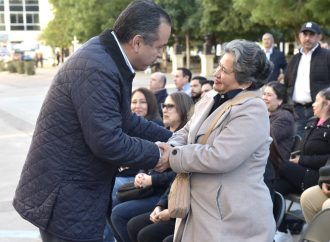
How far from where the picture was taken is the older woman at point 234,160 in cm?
255

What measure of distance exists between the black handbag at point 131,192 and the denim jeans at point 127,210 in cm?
4

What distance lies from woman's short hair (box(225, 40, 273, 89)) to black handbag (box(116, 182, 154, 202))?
1.76 meters

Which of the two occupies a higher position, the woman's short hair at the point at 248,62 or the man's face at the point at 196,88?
the woman's short hair at the point at 248,62

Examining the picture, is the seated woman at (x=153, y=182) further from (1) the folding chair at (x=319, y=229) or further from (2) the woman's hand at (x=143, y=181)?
(1) the folding chair at (x=319, y=229)

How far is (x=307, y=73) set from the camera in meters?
6.90

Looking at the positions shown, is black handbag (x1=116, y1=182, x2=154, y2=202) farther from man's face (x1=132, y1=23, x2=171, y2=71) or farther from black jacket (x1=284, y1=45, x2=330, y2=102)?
black jacket (x1=284, y1=45, x2=330, y2=102)

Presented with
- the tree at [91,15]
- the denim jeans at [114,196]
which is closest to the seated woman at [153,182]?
the denim jeans at [114,196]

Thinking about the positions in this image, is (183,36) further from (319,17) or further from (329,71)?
(329,71)

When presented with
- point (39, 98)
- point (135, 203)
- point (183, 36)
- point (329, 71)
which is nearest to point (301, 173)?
point (135, 203)

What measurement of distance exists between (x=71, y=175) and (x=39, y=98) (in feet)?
55.3

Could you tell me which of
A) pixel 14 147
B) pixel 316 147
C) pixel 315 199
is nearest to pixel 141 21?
pixel 315 199

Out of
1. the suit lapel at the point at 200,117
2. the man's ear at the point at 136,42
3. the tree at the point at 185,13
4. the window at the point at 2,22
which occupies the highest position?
the window at the point at 2,22

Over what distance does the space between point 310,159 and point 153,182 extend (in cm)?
157

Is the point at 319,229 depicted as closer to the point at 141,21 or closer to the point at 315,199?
the point at 315,199
